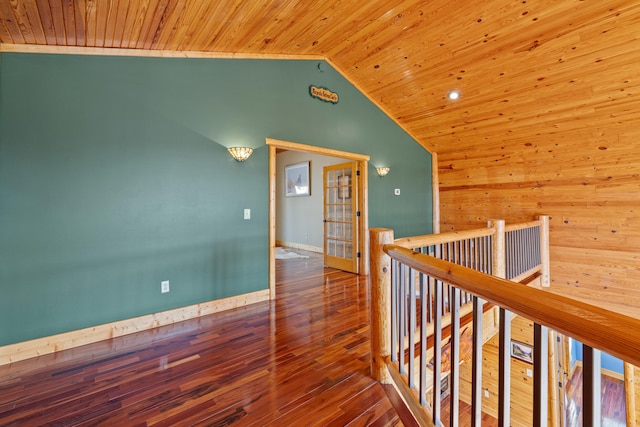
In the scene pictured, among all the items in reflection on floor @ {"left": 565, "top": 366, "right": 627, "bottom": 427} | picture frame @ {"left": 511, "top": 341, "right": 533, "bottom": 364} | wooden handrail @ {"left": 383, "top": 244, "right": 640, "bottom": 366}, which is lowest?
reflection on floor @ {"left": 565, "top": 366, "right": 627, "bottom": 427}

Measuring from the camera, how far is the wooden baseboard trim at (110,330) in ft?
7.47

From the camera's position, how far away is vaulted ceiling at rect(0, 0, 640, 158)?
232 centimetres

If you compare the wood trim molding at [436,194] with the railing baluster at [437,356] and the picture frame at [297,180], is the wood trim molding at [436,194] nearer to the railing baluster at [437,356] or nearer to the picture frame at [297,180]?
the picture frame at [297,180]

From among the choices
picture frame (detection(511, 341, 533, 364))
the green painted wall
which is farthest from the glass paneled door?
→ picture frame (detection(511, 341, 533, 364))

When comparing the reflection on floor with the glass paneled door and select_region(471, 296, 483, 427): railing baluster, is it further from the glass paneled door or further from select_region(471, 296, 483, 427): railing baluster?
select_region(471, 296, 483, 427): railing baluster

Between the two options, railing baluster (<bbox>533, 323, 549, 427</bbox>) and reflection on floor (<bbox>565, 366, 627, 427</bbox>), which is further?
reflection on floor (<bbox>565, 366, 627, 427</bbox>)

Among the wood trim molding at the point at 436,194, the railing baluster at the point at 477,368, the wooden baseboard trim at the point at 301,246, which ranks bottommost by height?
the wooden baseboard trim at the point at 301,246

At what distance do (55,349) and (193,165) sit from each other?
1.96 metres

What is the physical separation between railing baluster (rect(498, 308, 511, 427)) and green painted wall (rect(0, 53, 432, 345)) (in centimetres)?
287

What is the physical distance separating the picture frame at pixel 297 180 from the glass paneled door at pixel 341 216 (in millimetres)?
2069

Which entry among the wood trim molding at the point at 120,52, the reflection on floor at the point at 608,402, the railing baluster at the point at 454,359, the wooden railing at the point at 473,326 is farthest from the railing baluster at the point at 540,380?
the reflection on floor at the point at 608,402

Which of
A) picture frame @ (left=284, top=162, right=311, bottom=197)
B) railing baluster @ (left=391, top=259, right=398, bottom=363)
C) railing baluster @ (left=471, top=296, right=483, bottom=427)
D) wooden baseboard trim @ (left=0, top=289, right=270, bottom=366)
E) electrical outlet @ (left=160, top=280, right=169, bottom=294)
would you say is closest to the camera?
railing baluster @ (left=471, top=296, right=483, bottom=427)

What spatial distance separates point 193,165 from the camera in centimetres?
310

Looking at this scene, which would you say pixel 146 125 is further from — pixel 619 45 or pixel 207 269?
pixel 619 45
